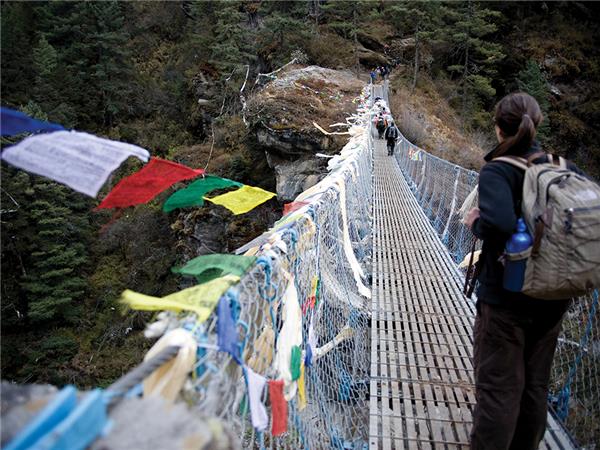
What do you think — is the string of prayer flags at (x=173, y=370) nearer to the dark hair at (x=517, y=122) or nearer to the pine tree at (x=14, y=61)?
the dark hair at (x=517, y=122)

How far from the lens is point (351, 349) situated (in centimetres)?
296

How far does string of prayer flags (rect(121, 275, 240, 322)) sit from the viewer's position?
800mm

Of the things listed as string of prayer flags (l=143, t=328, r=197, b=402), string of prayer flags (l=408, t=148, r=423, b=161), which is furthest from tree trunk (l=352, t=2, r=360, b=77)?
string of prayer flags (l=143, t=328, r=197, b=402)

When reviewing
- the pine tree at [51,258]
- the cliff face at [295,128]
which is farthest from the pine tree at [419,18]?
the pine tree at [51,258]

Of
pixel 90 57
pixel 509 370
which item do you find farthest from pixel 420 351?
pixel 90 57

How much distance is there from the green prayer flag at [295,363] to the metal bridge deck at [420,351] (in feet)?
2.99

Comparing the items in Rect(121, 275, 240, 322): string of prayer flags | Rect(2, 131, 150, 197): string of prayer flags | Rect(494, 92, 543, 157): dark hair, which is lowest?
Rect(121, 275, 240, 322): string of prayer flags

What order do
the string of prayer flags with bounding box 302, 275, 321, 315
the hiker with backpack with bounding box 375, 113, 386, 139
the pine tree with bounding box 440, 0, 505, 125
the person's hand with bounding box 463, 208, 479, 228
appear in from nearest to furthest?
1. the person's hand with bounding box 463, 208, 479, 228
2. the string of prayer flags with bounding box 302, 275, 321, 315
3. the hiker with backpack with bounding box 375, 113, 386, 139
4. the pine tree with bounding box 440, 0, 505, 125

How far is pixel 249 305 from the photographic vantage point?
1.09 m

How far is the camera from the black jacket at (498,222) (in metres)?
1.32

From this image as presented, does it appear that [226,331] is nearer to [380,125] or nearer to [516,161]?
[516,161]

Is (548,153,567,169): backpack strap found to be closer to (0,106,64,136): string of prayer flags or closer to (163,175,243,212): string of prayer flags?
(163,175,243,212): string of prayer flags

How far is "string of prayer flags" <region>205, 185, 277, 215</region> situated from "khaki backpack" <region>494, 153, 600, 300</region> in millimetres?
989

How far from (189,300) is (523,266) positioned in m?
1.01
